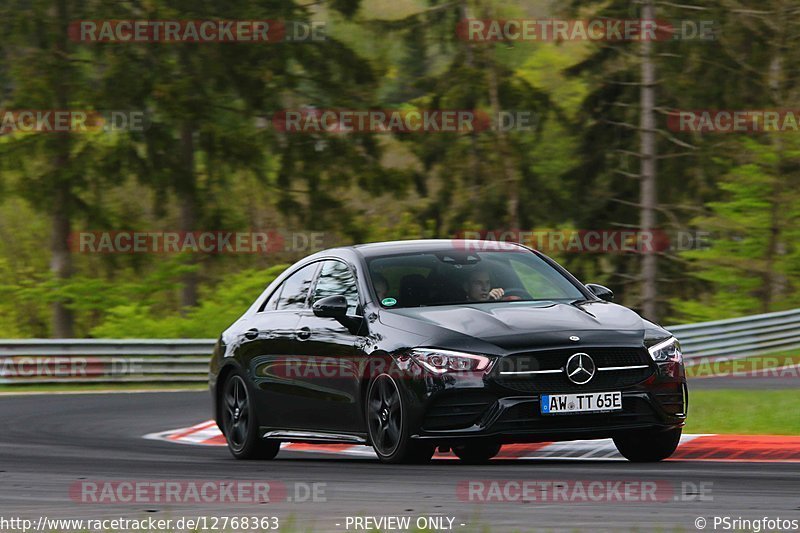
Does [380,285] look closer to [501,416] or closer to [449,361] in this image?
[449,361]

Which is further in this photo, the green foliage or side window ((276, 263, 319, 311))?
the green foliage

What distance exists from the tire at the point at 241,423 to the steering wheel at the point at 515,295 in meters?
2.34

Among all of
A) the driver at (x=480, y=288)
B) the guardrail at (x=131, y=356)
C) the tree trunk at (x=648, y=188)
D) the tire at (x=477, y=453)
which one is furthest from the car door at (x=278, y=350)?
the tree trunk at (x=648, y=188)

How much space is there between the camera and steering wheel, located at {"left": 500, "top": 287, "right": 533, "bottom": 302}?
1048cm

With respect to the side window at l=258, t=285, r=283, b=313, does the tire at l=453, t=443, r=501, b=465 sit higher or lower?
lower

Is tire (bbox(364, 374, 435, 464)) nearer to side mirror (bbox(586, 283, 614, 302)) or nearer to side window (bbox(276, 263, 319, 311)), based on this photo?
side window (bbox(276, 263, 319, 311))

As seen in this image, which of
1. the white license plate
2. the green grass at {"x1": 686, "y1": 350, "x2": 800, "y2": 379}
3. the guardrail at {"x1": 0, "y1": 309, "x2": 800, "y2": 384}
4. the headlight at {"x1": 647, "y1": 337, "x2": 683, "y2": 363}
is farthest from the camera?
the guardrail at {"x1": 0, "y1": 309, "x2": 800, "y2": 384}

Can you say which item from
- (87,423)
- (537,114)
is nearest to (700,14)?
(537,114)

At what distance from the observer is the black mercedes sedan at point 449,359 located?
9.27 meters

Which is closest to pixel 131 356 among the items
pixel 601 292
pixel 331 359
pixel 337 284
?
pixel 337 284

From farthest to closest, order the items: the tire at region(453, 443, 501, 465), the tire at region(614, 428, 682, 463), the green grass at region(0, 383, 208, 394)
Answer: the green grass at region(0, 383, 208, 394)
the tire at region(453, 443, 501, 465)
the tire at region(614, 428, 682, 463)

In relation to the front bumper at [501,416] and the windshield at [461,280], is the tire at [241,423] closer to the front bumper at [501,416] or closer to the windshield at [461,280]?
the windshield at [461,280]

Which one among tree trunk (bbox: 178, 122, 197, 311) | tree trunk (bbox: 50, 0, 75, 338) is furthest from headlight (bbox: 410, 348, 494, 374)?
tree trunk (bbox: 50, 0, 75, 338)

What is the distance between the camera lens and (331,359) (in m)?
10.5
